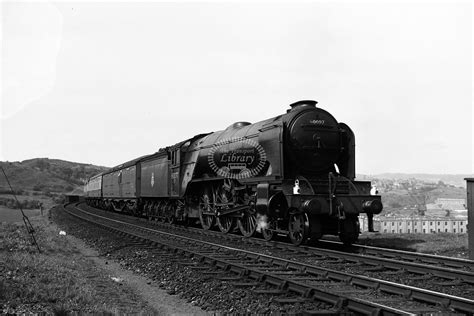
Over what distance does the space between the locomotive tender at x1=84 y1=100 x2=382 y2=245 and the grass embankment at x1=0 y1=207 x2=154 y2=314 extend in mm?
5275

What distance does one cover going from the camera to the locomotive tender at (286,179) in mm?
12438

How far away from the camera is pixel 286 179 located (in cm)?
1293

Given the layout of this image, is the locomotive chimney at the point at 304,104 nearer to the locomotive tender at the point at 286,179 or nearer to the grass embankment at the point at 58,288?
the locomotive tender at the point at 286,179

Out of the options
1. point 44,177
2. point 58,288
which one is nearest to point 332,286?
point 58,288

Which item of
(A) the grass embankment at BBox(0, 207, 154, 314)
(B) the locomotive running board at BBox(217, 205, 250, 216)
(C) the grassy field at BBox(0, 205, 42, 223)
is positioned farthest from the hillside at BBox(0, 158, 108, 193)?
(A) the grass embankment at BBox(0, 207, 154, 314)

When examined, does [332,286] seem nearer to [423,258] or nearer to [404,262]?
[404,262]

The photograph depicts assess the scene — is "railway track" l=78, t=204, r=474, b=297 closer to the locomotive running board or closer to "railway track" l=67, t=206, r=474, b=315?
"railway track" l=67, t=206, r=474, b=315

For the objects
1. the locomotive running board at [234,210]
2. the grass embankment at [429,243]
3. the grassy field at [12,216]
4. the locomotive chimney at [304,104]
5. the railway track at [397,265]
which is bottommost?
the grassy field at [12,216]

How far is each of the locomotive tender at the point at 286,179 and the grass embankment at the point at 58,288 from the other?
17.3 ft

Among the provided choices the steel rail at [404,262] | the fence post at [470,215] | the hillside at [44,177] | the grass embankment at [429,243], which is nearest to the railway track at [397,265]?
the steel rail at [404,262]

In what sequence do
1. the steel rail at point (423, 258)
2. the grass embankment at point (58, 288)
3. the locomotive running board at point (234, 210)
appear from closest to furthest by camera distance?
1. the grass embankment at point (58, 288)
2. the steel rail at point (423, 258)
3. the locomotive running board at point (234, 210)

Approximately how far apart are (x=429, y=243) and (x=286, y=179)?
16.5 ft

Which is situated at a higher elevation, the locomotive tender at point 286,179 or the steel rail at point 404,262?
the locomotive tender at point 286,179

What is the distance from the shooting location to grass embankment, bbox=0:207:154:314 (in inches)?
253
